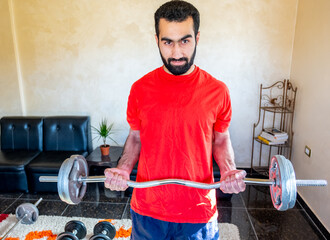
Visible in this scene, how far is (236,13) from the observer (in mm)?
2961

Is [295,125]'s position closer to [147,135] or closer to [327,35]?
[327,35]

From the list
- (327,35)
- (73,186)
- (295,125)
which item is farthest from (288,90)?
(73,186)

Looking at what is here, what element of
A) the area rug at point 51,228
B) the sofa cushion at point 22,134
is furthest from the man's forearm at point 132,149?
the sofa cushion at point 22,134

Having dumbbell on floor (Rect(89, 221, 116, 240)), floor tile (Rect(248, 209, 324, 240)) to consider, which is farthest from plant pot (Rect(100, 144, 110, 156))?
floor tile (Rect(248, 209, 324, 240))

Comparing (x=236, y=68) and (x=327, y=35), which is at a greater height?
(x=327, y=35)

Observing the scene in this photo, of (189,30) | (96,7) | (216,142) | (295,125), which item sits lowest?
(295,125)

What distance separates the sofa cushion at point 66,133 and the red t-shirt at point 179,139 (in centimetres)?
209

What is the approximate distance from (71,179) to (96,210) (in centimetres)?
155

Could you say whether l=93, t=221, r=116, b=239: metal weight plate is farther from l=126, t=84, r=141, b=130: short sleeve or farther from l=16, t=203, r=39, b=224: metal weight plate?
l=126, t=84, r=141, b=130: short sleeve

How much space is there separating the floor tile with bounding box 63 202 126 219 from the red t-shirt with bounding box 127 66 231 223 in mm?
1411

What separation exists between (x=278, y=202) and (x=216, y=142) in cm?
36

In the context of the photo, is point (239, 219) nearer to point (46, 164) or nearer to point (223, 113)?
point (223, 113)

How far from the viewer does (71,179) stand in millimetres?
1131

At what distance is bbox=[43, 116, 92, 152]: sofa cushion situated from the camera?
3.11m
